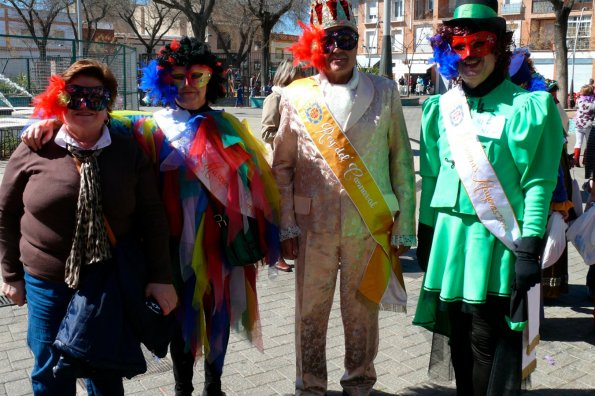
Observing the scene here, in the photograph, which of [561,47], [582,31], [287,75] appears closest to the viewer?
[287,75]

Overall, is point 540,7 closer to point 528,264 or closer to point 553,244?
point 553,244

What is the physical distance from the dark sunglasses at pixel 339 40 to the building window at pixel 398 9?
62203 millimetres

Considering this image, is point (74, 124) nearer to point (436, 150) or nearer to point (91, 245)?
point (91, 245)

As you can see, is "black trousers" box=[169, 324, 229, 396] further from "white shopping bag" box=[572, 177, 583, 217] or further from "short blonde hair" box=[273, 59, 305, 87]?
"white shopping bag" box=[572, 177, 583, 217]

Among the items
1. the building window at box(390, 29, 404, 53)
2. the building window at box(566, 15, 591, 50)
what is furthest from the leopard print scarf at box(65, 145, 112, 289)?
the building window at box(390, 29, 404, 53)

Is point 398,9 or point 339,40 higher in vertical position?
point 398,9

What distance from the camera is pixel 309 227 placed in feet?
10.2

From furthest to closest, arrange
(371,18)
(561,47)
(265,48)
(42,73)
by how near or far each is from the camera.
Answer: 1. (371,18)
2. (265,48)
3. (561,47)
4. (42,73)

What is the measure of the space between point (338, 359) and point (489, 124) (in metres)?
1.89

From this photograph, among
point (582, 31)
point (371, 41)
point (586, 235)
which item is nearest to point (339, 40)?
point (586, 235)

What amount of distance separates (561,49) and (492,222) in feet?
71.3

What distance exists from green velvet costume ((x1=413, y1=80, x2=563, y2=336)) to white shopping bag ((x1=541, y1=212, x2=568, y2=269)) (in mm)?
397

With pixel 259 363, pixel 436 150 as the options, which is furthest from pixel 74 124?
pixel 259 363

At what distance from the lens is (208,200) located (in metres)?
2.96
